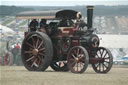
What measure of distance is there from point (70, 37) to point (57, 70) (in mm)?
2382

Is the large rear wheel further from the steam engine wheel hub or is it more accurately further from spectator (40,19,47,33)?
spectator (40,19,47,33)

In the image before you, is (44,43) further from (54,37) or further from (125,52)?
(125,52)

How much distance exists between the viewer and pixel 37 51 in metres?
25.7

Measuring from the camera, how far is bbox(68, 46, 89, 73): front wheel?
951 inches

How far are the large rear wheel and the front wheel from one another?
932mm

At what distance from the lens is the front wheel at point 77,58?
79.3ft

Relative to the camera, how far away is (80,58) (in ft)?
80.2

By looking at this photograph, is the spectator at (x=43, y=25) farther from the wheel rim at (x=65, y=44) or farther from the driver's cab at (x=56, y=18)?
the wheel rim at (x=65, y=44)

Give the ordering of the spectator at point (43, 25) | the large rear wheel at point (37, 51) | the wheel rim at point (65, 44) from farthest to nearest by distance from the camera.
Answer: the spectator at point (43, 25) → the wheel rim at point (65, 44) → the large rear wheel at point (37, 51)

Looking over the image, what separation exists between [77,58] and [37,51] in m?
1.93

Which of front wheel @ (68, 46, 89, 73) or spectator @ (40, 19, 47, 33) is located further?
spectator @ (40, 19, 47, 33)

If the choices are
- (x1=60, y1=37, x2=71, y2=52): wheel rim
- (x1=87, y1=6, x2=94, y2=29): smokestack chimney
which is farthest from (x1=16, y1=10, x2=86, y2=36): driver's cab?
(x1=87, y1=6, x2=94, y2=29): smokestack chimney

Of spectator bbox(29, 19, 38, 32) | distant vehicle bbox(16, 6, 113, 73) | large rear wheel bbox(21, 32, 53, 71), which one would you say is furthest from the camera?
spectator bbox(29, 19, 38, 32)

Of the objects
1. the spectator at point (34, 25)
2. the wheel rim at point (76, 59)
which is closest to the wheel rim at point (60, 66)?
the spectator at point (34, 25)
